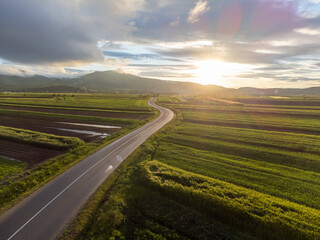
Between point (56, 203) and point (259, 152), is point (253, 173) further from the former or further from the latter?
point (56, 203)

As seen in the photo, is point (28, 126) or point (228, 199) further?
point (28, 126)

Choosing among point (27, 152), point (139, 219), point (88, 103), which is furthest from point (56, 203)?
point (88, 103)

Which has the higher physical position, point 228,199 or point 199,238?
point 228,199

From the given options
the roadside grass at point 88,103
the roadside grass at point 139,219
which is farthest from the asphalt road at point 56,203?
the roadside grass at point 88,103

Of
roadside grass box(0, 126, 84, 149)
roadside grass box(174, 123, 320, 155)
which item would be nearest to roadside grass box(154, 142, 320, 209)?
roadside grass box(174, 123, 320, 155)

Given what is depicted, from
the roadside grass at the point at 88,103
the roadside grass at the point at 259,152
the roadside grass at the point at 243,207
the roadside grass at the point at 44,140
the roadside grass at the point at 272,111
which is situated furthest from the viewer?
the roadside grass at the point at 88,103

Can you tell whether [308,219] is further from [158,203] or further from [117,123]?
[117,123]

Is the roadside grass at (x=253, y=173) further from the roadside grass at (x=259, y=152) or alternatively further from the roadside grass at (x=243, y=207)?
the roadside grass at (x=259, y=152)

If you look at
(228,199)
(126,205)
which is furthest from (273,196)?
(126,205)
